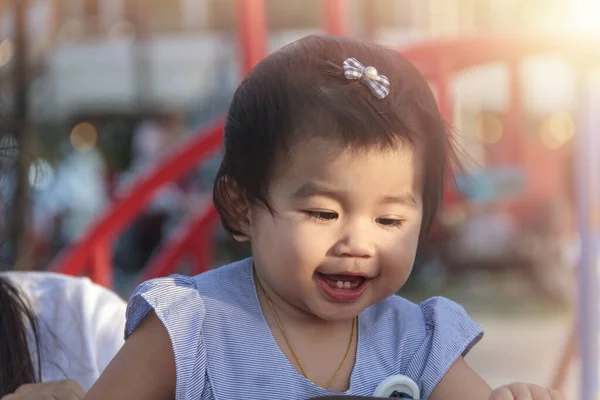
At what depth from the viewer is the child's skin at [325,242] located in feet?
2.90

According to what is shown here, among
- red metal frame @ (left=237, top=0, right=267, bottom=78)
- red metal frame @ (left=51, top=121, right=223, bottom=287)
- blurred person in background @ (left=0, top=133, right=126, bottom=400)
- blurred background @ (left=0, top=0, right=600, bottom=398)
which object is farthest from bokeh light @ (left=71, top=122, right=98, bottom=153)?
blurred person in background @ (left=0, top=133, right=126, bottom=400)

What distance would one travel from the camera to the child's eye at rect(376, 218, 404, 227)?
91 cm

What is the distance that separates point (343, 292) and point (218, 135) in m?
1.30

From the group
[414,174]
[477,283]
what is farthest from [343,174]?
[477,283]

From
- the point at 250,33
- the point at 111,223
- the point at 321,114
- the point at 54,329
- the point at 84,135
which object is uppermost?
the point at 321,114

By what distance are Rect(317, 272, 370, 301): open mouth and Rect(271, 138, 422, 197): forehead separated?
84 mm

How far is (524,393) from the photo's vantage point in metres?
0.85

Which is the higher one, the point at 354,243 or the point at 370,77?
the point at 370,77

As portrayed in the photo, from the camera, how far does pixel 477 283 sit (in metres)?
7.36

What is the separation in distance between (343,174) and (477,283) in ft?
21.7

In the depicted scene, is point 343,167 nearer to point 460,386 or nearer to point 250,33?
point 460,386

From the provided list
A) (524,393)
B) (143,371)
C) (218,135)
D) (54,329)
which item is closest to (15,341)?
(54,329)

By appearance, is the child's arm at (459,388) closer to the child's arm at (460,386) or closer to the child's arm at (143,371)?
the child's arm at (460,386)

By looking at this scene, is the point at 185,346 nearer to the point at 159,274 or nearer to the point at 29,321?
the point at 29,321
